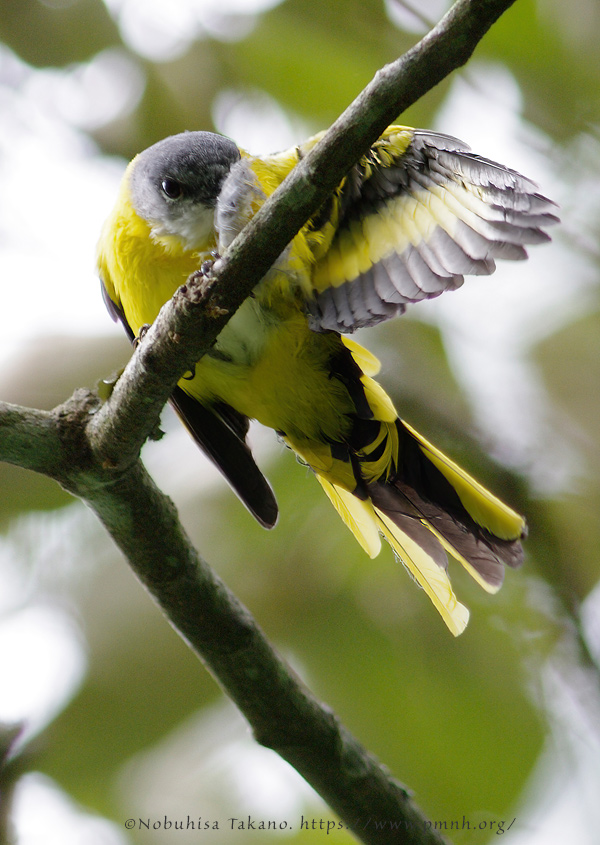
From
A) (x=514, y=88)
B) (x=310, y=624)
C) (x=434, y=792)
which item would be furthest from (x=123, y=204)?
(x=434, y=792)

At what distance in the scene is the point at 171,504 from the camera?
1856 millimetres

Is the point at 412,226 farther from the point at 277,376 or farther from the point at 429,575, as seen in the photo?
the point at 429,575

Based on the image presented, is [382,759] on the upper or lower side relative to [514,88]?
lower

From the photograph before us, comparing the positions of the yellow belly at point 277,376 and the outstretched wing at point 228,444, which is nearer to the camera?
the yellow belly at point 277,376

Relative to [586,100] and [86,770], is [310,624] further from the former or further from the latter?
[586,100]

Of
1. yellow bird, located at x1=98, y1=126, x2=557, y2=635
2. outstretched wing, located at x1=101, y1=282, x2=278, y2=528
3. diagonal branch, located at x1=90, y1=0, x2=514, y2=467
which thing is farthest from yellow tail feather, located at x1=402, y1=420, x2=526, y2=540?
diagonal branch, located at x1=90, y1=0, x2=514, y2=467

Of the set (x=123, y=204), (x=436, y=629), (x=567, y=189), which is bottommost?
(x=436, y=629)

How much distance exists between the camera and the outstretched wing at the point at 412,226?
5.24ft

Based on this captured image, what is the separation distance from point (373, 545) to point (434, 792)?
1.04 metres

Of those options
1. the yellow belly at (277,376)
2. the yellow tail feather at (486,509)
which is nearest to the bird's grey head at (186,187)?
the yellow belly at (277,376)

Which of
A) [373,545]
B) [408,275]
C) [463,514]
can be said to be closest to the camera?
[408,275]

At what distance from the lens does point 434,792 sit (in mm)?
2838

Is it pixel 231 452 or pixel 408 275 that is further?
pixel 231 452

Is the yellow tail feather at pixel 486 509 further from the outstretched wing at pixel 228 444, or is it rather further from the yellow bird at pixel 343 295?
the outstretched wing at pixel 228 444
